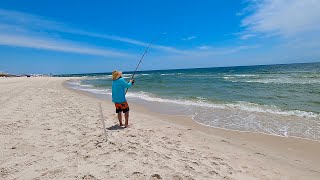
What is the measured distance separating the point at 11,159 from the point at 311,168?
532 cm

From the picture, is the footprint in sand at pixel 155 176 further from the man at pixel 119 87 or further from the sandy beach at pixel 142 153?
the man at pixel 119 87

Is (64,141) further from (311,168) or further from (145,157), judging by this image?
(311,168)

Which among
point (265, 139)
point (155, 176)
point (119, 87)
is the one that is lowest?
point (265, 139)

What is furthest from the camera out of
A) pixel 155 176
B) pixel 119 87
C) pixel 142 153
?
pixel 119 87

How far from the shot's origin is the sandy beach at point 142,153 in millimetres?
3969

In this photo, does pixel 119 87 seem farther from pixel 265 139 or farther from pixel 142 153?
pixel 265 139

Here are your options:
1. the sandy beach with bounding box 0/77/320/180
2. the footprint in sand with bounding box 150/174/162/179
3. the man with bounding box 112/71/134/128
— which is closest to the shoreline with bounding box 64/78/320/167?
the sandy beach with bounding box 0/77/320/180

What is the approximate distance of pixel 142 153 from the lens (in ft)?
15.2

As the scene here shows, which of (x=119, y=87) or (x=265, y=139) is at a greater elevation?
(x=119, y=87)

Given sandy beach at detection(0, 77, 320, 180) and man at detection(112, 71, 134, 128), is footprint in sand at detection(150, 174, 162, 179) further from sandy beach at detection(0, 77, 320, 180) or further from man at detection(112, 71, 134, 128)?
man at detection(112, 71, 134, 128)

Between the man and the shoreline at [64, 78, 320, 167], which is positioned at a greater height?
the man

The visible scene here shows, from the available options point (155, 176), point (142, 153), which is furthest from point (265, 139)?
point (155, 176)

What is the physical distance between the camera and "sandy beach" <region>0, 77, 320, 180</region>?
3.97 meters

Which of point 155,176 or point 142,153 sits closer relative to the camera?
point 155,176
